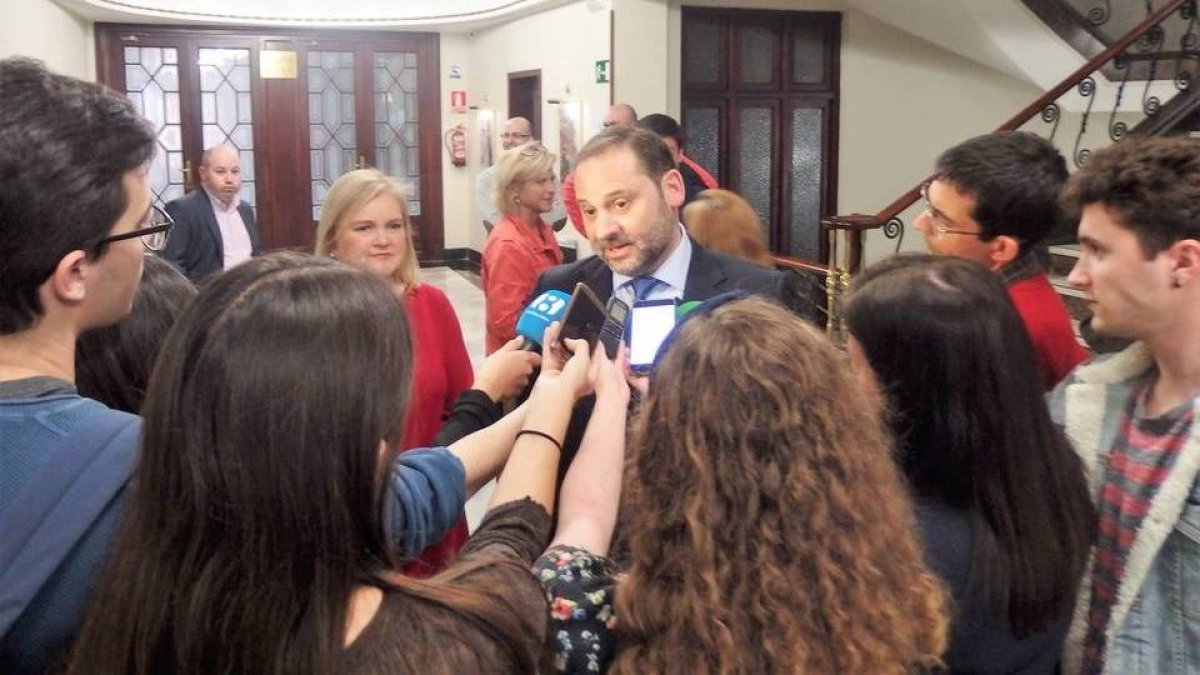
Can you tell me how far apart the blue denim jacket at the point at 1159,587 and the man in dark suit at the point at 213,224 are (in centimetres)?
433

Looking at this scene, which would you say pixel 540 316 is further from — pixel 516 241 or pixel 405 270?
pixel 516 241

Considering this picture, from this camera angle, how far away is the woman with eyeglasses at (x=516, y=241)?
374 centimetres

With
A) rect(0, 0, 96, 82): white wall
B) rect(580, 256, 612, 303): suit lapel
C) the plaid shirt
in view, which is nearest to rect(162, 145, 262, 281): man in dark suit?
rect(0, 0, 96, 82): white wall

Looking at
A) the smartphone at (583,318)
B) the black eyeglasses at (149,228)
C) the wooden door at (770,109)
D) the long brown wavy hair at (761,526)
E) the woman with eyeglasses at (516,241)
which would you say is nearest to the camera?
the long brown wavy hair at (761,526)

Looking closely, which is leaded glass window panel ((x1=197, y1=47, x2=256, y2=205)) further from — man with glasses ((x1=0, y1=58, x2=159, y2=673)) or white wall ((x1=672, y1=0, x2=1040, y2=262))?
man with glasses ((x1=0, y1=58, x2=159, y2=673))

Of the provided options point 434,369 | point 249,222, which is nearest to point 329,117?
point 249,222

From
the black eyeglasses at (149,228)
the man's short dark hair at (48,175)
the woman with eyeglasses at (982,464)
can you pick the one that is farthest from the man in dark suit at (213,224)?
the woman with eyeglasses at (982,464)

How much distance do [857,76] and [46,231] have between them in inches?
311

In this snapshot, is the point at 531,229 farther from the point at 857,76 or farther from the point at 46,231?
the point at 857,76

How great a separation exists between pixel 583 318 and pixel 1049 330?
943 millimetres

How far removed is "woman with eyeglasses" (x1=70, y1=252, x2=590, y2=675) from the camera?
89cm

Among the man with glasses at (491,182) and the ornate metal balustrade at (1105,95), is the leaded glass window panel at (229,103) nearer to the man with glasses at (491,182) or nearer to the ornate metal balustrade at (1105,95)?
the man with glasses at (491,182)

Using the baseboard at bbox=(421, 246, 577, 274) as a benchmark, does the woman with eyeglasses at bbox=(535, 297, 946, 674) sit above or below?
above

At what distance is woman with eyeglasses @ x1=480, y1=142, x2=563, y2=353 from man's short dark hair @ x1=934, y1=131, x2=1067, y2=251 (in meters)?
1.83
